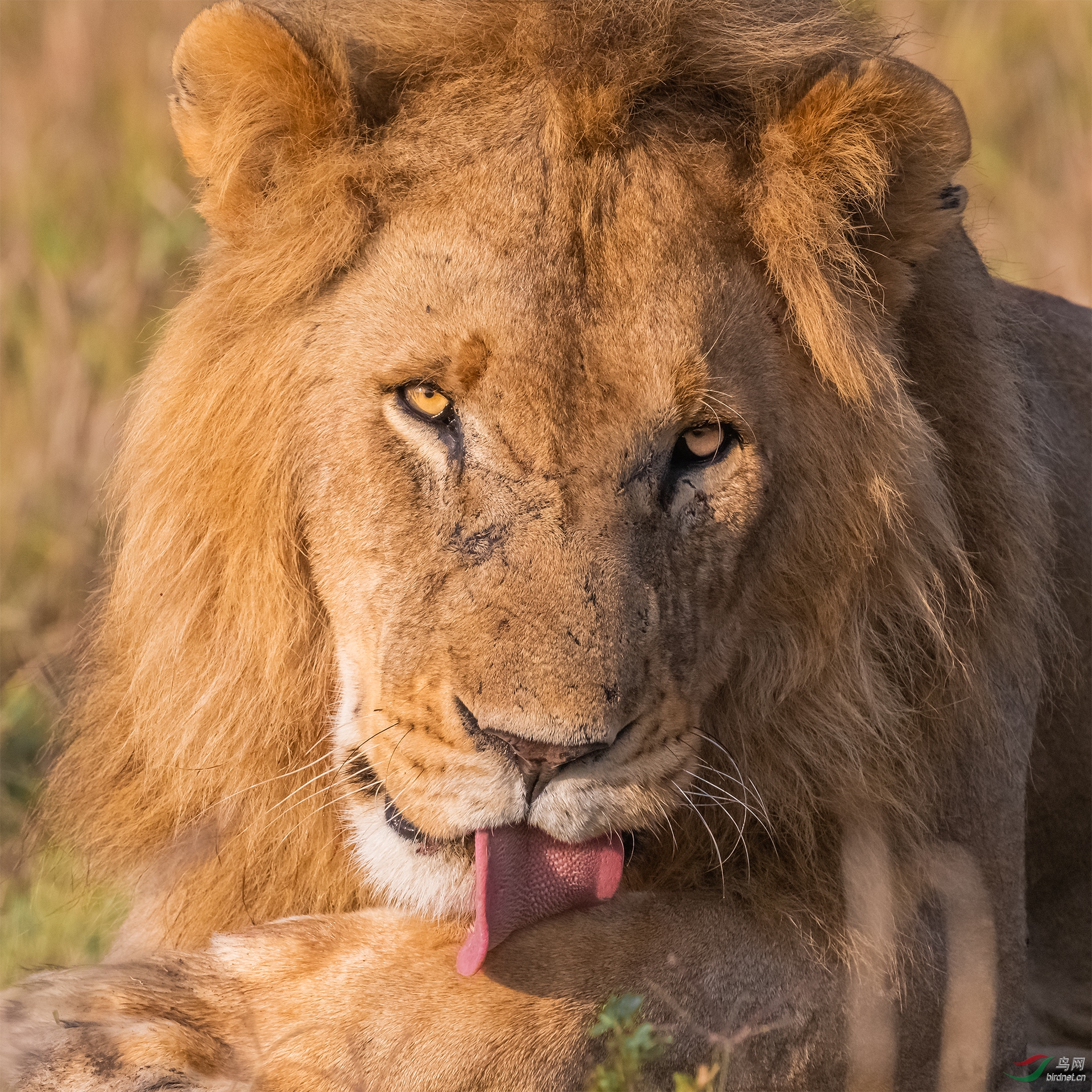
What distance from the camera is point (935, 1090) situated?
298 cm

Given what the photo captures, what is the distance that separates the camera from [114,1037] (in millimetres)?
2611

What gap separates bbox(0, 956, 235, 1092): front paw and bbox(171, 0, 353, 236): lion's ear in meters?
1.40

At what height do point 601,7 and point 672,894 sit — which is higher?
point 601,7

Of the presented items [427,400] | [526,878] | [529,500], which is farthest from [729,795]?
[427,400]

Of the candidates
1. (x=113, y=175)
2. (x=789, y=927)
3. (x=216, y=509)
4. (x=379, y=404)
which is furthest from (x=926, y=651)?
(x=113, y=175)

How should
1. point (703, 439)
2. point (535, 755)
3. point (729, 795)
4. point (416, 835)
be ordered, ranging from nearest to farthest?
point (535, 755)
point (416, 835)
point (703, 439)
point (729, 795)

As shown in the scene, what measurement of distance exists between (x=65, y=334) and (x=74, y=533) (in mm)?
975

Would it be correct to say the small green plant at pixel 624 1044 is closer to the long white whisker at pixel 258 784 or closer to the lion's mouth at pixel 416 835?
the lion's mouth at pixel 416 835

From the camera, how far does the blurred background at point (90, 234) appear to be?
5.09 metres

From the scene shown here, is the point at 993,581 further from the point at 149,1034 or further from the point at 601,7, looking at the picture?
the point at 149,1034

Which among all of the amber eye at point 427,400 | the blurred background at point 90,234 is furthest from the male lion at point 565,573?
the blurred background at point 90,234

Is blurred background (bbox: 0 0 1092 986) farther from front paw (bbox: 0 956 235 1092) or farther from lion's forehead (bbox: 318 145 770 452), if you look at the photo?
lion's forehead (bbox: 318 145 770 452)

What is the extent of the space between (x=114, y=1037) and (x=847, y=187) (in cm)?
197

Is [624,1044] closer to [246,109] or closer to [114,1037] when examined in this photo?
[114,1037]
